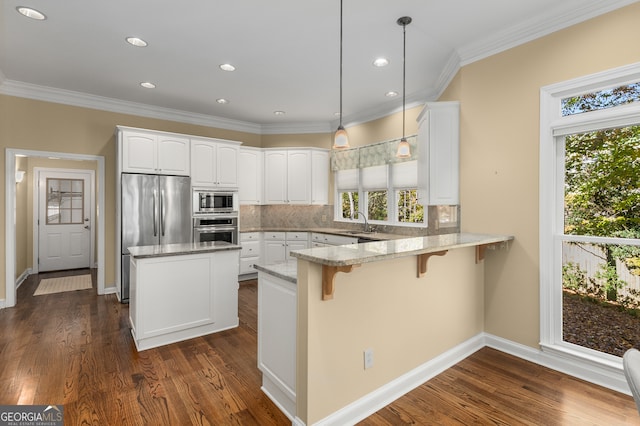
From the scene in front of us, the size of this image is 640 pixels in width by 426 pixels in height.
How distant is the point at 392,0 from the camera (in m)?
2.52

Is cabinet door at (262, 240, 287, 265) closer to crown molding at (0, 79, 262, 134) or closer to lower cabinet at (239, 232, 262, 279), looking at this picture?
lower cabinet at (239, 232, 262, 279)

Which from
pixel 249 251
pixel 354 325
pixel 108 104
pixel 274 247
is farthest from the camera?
pixel 274 247

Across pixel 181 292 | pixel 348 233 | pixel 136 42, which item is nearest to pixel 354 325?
pixel 181 292

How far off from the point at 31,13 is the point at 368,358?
3796mm

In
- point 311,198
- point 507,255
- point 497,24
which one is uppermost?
point 497,24

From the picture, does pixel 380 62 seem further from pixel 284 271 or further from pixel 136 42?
pixel 284 271

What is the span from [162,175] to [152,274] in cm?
223

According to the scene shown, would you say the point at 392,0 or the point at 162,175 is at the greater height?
the point at 392,0

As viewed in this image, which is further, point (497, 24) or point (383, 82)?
point (383, 82)

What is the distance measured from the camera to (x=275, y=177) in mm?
6152

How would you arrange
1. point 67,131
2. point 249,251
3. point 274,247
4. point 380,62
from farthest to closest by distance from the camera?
point 274,247 < point 249,251 < point 67,131 < point 380,62

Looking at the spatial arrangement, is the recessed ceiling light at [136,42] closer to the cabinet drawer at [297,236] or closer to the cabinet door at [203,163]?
the cabinet door at [203,163]

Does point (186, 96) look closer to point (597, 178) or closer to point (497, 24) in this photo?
point (497, 24)

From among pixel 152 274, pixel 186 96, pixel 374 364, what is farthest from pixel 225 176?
pixel 374 364
